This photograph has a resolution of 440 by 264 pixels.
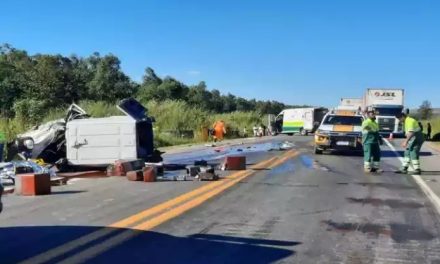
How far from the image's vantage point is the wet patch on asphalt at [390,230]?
25.0 feet

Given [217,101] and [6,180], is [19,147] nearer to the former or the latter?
[6,180]

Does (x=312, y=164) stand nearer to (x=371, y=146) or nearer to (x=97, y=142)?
(x=371, y=146)

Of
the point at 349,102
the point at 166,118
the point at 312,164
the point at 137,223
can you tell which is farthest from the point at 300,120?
the point at 137,223

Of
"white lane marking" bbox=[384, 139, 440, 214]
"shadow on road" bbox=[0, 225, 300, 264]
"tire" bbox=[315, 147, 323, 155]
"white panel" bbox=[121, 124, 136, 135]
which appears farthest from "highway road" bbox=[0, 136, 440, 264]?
"tire" bbox=[315, 147, 323, 155]

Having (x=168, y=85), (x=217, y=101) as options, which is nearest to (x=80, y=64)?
(x=168, y=85)

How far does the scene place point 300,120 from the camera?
57.1 meters

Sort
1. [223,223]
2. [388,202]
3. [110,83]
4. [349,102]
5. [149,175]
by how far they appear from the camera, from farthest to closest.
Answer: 1. [110,83]
2. [349,102]
3. [149,175]
4. [388,202]
5. [223,223]

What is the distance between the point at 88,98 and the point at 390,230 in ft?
172

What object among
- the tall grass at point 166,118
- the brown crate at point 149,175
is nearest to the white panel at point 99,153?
the brown crate at point 149,175

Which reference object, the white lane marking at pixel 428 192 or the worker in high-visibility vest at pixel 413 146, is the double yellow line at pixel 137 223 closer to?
the white lane marking at pixel 428 192

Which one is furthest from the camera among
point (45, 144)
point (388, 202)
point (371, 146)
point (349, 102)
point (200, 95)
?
point (200, 95)

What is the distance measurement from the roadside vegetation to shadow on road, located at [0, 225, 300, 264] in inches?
616

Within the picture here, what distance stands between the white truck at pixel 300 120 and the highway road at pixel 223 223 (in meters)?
43.0

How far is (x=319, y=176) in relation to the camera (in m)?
15.5
